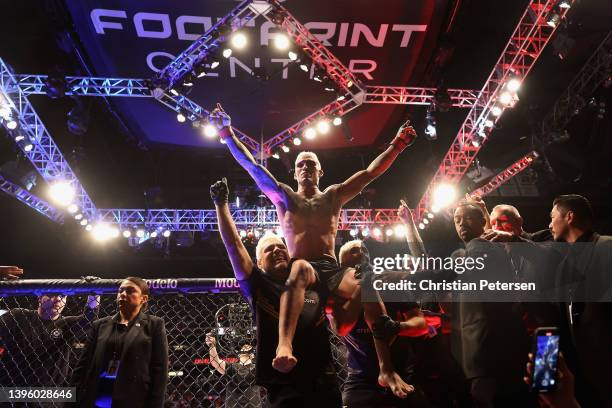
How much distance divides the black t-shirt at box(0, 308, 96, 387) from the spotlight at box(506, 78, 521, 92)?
705 cm

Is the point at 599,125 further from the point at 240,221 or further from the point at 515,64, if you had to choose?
the point at 240,221

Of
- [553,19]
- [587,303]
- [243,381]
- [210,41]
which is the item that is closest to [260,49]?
[210,41]

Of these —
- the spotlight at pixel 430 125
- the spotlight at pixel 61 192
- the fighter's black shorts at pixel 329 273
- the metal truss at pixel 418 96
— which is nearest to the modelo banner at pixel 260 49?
the metal truss at pixel 418 96

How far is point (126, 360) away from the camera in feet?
7.78

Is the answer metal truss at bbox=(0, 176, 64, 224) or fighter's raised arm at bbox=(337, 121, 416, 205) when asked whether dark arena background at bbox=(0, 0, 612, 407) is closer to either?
metal truss at bbox=(0, 176, 64, 224)

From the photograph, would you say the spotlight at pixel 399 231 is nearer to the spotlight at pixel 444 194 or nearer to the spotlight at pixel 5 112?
the spotlight at pixel 444 194

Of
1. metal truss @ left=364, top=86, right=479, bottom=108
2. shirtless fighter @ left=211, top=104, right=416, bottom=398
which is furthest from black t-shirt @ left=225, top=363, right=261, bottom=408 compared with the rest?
metal truss @ left=364, top=86, right=479, bottom=108

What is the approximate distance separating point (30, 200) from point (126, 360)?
8.24 metres

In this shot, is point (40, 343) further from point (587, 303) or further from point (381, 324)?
point (587, 303)

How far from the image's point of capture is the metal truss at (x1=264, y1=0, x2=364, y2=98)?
6.07 metres

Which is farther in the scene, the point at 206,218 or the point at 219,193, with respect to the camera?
the point at 206,218

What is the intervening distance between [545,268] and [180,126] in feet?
29.0

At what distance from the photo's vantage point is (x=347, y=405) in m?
2.10

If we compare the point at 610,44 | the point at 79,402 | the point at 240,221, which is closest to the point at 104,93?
the point at 240,221
